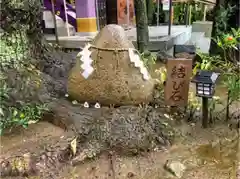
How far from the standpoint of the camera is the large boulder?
4.25m

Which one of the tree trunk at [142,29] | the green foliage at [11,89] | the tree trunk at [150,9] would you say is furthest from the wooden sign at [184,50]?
the tree trunk at [150,9]

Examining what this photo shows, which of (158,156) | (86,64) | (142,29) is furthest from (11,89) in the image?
(142,29)

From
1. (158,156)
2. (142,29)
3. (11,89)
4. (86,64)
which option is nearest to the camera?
(158,156)

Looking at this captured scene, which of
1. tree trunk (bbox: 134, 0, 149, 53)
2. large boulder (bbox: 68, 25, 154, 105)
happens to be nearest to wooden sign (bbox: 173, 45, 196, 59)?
tree trunk (bbox: 134, 0, 149, 53)

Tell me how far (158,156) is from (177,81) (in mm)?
1040

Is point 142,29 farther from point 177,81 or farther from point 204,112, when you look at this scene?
point 204,112

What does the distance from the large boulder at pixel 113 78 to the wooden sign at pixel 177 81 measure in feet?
1.38

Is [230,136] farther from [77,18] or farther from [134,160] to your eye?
[77,18]

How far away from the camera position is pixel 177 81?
13.0 ft

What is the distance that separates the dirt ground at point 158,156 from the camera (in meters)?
3.15

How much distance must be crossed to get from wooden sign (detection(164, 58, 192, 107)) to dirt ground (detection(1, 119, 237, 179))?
1.12ft

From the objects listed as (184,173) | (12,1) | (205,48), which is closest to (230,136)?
(184,173)

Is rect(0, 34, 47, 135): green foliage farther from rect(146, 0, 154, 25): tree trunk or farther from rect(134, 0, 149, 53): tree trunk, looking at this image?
rect(146, 0, 154, 25): tree trunk

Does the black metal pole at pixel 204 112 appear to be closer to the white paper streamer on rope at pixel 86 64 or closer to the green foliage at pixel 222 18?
the white paper streamer on rope at pixel 86 64
